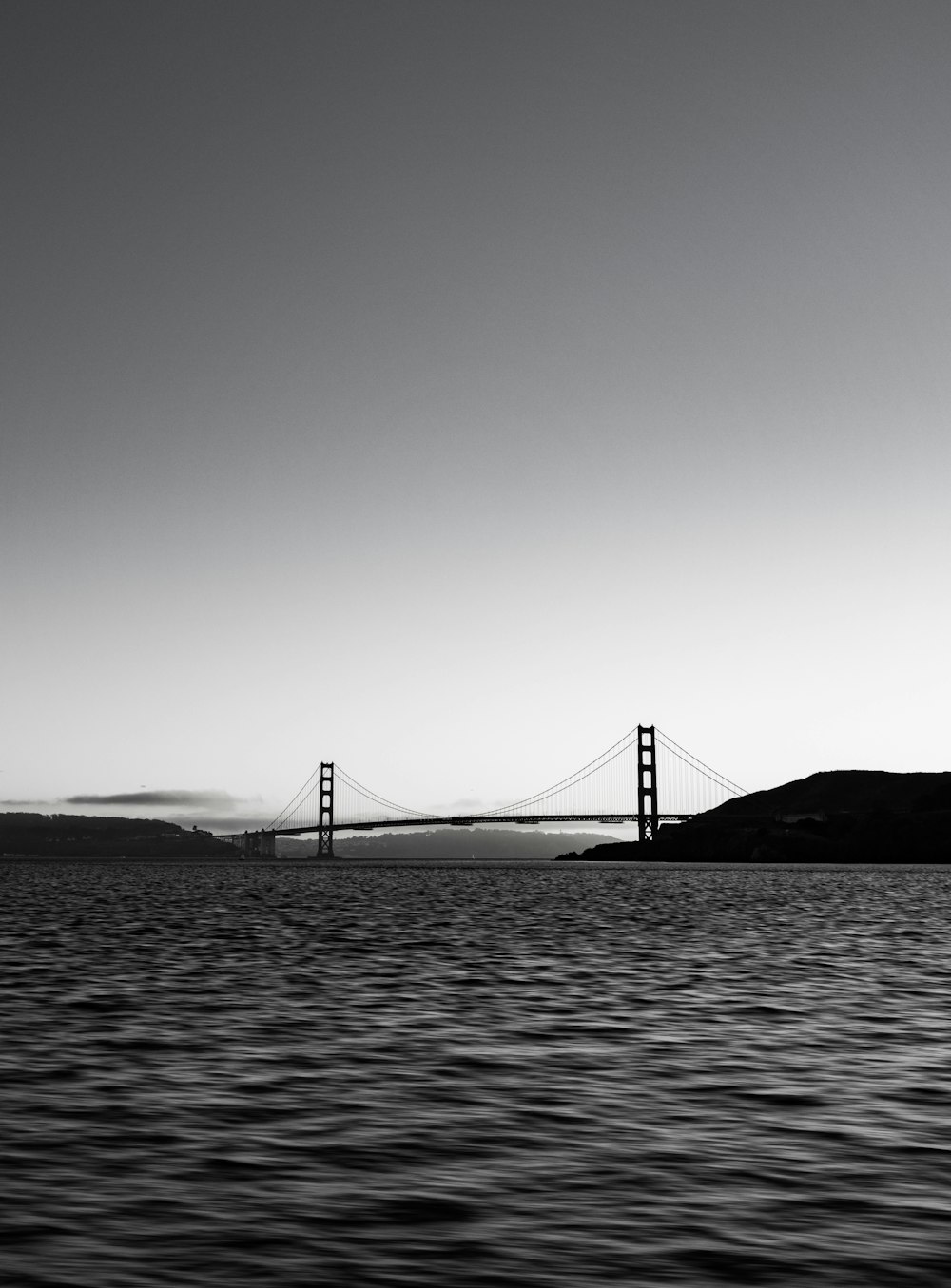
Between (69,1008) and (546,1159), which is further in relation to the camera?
(69,1008)

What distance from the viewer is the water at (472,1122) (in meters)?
8.47

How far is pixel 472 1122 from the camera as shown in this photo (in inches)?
496

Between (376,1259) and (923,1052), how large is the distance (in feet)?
34.1

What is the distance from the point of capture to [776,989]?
77.5ft

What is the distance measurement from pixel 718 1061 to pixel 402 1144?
5606mm

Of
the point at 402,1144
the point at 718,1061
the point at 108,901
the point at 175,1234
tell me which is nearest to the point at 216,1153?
the point at 402,1144

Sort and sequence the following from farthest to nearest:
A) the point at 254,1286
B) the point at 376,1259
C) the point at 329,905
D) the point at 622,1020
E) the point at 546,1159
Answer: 1. the point at 329,905
2. the point at 622,1020
3. the point at 546,1159
4. the point at 376,1259
5. the point at 254,1286

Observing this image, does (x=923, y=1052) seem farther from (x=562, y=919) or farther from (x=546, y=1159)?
(x=562, y=919)

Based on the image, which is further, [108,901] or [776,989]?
[108,901]

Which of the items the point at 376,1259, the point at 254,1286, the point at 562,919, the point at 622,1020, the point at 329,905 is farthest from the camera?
the point at 329,905

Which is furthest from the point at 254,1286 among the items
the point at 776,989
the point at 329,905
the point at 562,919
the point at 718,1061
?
the point at 329,905

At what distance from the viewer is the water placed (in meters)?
8.47

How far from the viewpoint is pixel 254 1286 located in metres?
7.76

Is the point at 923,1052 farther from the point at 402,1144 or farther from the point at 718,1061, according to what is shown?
the point at 402,1144
